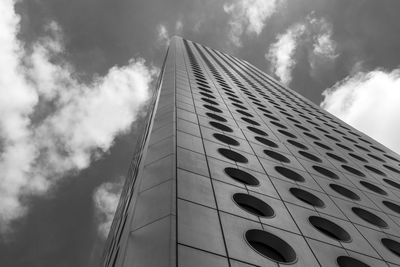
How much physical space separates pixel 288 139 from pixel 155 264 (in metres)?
14.4

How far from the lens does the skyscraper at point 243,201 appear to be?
8.22m

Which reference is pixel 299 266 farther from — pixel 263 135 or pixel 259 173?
pixel 263 135

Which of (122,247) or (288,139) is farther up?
(288,139)

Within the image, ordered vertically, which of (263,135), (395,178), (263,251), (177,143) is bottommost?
(263,251)

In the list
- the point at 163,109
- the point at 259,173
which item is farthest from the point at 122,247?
the point at 163,109

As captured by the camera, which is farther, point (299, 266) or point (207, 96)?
point (207, 96)

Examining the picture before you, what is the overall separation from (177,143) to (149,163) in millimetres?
1487

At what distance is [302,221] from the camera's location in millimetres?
10859

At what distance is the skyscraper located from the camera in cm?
822

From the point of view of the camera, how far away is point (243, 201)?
11148mm

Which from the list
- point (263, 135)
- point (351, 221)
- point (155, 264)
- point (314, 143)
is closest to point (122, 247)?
point (155, 264)

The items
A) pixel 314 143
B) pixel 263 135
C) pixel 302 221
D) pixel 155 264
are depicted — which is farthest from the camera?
pixel 314 143

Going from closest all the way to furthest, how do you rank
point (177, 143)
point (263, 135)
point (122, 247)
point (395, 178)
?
1. point (122, 247)
2. point (177, 143)
3. point (263, 135)
4. point (395, 178)

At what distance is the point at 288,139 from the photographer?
20234 mm
